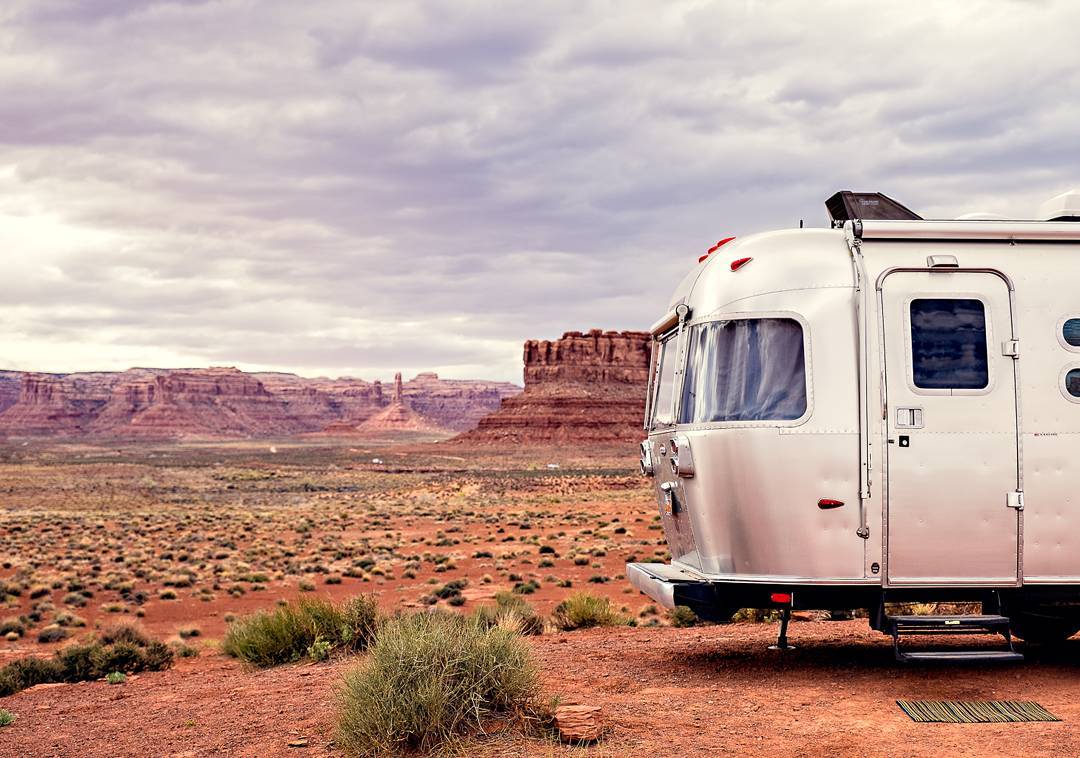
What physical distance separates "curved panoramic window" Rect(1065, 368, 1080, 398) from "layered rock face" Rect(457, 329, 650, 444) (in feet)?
397

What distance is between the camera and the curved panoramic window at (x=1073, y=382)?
26.3ft

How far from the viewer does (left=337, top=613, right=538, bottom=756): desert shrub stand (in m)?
6.60

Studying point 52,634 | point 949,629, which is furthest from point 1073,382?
point 52,634

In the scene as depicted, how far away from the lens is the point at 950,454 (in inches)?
309

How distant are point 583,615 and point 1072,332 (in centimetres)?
733

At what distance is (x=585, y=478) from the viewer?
7188cm

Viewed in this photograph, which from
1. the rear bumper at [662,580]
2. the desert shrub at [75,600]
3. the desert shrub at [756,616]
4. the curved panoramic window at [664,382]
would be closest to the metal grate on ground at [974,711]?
the rear bumper at [662,580]

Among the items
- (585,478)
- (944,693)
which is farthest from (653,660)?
(585,478)

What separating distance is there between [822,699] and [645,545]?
72.5ft

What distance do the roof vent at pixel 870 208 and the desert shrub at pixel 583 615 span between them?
6.74m

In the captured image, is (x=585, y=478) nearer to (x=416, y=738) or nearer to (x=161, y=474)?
(x=161, y=474)

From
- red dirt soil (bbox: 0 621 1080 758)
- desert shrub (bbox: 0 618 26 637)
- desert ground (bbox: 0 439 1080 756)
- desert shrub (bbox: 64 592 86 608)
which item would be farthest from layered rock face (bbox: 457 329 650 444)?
red dirt soil (bbox: 0 621 1080 758)

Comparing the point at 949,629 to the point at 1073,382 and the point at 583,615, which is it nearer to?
the point at 1073,382

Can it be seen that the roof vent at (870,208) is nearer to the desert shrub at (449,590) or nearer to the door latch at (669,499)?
the door latch at (669,499)
